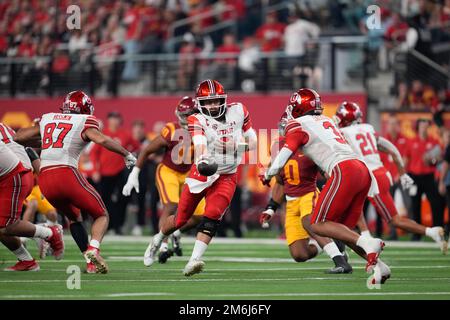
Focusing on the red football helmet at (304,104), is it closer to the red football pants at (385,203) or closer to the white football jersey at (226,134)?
the white football jersey at (226,134)

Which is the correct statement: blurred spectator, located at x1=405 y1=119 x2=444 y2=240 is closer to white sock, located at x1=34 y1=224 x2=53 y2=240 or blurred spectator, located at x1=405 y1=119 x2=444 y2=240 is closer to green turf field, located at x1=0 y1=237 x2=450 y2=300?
green turf field, located at x1=0 y1=237 x2=450 y2=300

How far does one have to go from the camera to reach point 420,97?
2017 cm

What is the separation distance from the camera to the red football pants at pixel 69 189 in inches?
445

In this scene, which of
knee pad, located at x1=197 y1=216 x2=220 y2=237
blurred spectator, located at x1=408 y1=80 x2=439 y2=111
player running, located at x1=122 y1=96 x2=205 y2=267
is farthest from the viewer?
blurred spectator, located at x1=408 y1=80 x2=439 y2=111

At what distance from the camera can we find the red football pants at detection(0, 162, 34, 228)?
37.2 ft

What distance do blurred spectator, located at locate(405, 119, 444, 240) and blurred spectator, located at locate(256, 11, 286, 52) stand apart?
4306 mm

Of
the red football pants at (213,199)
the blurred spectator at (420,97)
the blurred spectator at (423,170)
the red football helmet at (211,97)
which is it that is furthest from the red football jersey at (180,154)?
the blurred spectator at (420,97)

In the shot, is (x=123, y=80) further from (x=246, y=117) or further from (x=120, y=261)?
(x=246, y=117)

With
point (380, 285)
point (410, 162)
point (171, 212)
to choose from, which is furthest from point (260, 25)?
point (380, 285)

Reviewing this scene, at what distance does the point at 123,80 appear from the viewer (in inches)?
896

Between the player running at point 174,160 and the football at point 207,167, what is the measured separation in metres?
2.53

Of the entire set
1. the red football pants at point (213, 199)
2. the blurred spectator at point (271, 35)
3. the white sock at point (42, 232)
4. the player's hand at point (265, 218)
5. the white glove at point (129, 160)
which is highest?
the blurred spectator at point (271, 35)

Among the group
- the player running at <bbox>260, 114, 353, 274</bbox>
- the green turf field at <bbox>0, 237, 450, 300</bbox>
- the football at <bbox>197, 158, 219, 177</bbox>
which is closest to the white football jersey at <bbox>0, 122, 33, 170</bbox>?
the green turf field at <bbox>0, 237, 450, 300</bbox>

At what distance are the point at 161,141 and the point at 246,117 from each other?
2.23 meters
